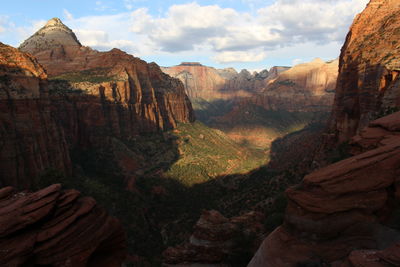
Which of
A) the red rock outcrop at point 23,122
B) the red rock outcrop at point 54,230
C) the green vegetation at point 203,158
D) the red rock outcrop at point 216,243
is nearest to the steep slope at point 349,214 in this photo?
the red rock outcrop at point 216,243

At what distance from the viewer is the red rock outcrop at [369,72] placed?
3170cm

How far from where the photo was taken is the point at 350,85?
43188 millimetres

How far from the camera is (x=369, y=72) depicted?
36.1m

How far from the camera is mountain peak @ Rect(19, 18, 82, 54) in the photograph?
9694 cm

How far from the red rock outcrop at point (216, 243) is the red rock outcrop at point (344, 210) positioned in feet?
42.4

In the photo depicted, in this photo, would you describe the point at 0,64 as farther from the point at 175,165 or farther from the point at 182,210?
the point at 175,165

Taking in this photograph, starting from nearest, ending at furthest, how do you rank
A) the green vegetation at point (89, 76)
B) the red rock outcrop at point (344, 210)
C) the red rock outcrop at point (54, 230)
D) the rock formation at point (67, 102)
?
the red rock outcrop at point (54, 230) < the red rock outcrop at point (344, 210) < the rock formation at point (67, 102) < the green vegetation at point (89, 76)

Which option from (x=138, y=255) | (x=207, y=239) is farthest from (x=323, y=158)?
(x=138, y=255)

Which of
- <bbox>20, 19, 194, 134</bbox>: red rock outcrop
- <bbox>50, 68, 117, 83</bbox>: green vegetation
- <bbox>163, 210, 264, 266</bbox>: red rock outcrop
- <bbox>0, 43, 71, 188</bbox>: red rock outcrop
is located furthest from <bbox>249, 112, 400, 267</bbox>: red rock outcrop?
<bbox>50, 68, 117, 83</bbox>: green vegetation

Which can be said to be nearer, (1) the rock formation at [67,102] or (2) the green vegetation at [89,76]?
(1) the rock formation at [67,102]

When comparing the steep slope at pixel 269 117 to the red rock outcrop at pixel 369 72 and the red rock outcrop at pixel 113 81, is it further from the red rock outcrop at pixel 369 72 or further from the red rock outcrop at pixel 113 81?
the red rock outcrop at pixel 369 72

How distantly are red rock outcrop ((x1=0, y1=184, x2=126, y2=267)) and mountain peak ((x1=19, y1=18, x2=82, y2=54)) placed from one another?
98008 millimetres

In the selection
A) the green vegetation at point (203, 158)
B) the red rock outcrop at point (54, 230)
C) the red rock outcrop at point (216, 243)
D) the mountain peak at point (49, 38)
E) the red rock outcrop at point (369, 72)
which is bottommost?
the green vegetation at point (203, 158)

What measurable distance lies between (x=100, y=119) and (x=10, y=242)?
61903mm
